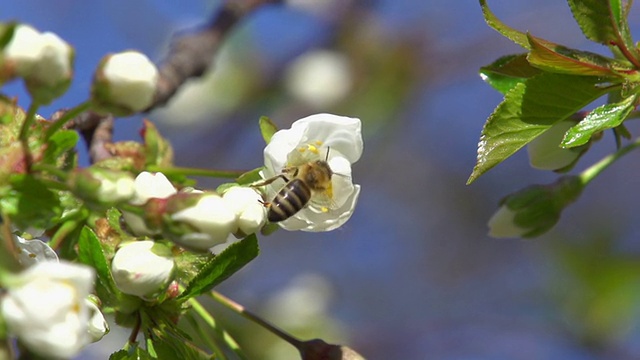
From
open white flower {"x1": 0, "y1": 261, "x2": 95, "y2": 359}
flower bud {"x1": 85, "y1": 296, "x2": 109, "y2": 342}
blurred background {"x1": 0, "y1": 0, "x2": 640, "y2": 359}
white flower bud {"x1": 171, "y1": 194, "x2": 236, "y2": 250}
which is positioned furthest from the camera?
blurred background {"x1": 0, "y1": 0, "x2": 640, "y2": 359}

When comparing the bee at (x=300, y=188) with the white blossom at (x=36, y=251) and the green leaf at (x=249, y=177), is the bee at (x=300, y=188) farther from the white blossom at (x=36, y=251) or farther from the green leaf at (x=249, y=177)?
the white blossom at (x=36, y=251)

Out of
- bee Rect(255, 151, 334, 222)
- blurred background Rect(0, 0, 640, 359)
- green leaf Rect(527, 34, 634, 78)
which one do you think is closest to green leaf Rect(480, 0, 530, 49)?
green leaf Rect(527, 34, 634, 78)

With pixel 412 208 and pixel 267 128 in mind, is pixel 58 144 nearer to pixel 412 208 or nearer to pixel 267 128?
pixel 267 128

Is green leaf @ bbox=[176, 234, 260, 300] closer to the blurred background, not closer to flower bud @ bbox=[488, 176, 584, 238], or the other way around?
flower bud @ bbox=[488, 176, 584, 238]

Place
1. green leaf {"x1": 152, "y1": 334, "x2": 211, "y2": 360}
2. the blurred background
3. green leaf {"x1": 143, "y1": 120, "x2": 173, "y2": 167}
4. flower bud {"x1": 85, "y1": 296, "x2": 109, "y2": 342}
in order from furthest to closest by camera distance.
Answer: the blurred background
green leaf {"x1": 143, "y1": 120, "x2": 173, "y2": 167}
green leaf {"x1": 152, "y1": 334, "x2": 211, "y2": 360}
flower bud {"x1": 85, "y1": 296, "x2": 109, "y2": 342}

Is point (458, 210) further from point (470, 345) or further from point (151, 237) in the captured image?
point (151, 237)

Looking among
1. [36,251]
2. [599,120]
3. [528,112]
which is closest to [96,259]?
[36,251]

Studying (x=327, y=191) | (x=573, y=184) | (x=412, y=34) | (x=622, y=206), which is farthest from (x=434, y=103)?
(x=327, y=191)
